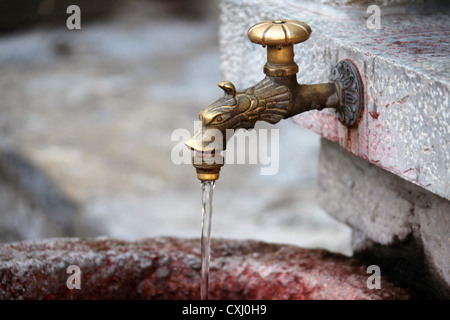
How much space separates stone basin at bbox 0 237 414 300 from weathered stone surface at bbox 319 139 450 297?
0.07 metres

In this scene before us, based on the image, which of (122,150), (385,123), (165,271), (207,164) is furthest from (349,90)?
(122,150)

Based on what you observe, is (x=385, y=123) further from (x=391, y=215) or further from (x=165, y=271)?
(x=165, y=271)

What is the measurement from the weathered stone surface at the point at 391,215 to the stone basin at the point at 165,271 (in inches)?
2.6

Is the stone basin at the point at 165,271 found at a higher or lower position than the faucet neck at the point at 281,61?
lower

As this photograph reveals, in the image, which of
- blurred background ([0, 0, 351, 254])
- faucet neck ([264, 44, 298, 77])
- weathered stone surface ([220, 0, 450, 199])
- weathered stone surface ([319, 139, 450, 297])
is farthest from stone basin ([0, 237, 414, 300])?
blurred background ([0, 0, 351, 254])

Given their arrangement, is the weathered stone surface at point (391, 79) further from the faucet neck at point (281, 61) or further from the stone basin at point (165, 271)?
the stone basin at point (165, 271)

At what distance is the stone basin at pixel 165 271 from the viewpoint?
127 cm

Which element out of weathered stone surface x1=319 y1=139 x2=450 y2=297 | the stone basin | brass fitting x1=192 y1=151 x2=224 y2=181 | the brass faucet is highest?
the brass faucet

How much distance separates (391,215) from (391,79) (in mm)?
348

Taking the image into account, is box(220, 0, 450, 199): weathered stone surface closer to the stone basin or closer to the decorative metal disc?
the decorative metal disc

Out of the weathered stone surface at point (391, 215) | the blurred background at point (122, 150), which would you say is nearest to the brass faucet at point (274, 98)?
the weathered stone surface at point (391, 215)

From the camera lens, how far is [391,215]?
4.37 feet

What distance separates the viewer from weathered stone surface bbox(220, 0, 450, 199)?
100 cm

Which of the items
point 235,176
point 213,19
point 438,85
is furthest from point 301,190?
point 213,19
